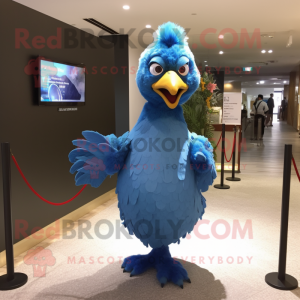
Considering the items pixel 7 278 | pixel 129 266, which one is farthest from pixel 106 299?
pixel 7 278

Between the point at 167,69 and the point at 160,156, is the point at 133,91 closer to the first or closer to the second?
the point at 167,69

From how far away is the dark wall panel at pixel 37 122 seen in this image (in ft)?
8.41

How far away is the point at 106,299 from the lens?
204cm

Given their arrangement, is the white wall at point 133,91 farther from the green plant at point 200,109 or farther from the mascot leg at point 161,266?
the mascot leg at point 161,266

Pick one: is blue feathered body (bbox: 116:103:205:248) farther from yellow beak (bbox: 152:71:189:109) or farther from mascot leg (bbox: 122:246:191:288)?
mascot leg (bbox: 122:246:191:288)

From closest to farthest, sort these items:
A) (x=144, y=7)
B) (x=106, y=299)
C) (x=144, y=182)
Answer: (x=144, y=182) < (x=106, y=299) < (x=144, y=7)

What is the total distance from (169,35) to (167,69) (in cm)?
21

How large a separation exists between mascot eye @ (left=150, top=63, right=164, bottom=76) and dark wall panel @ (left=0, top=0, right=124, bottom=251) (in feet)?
4.28

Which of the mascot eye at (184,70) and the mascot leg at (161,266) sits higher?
the mascot eye at (184,70)

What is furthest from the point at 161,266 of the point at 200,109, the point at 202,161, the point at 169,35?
the point at 200,109

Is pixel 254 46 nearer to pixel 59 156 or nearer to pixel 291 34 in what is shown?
pixel 291 34

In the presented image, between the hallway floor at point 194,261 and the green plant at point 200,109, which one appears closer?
the hallway floor at point 194,261

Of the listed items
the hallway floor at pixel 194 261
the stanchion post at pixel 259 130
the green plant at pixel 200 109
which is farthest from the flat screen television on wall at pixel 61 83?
the stanchion post at pixel 259 130

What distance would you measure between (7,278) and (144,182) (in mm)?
1238
